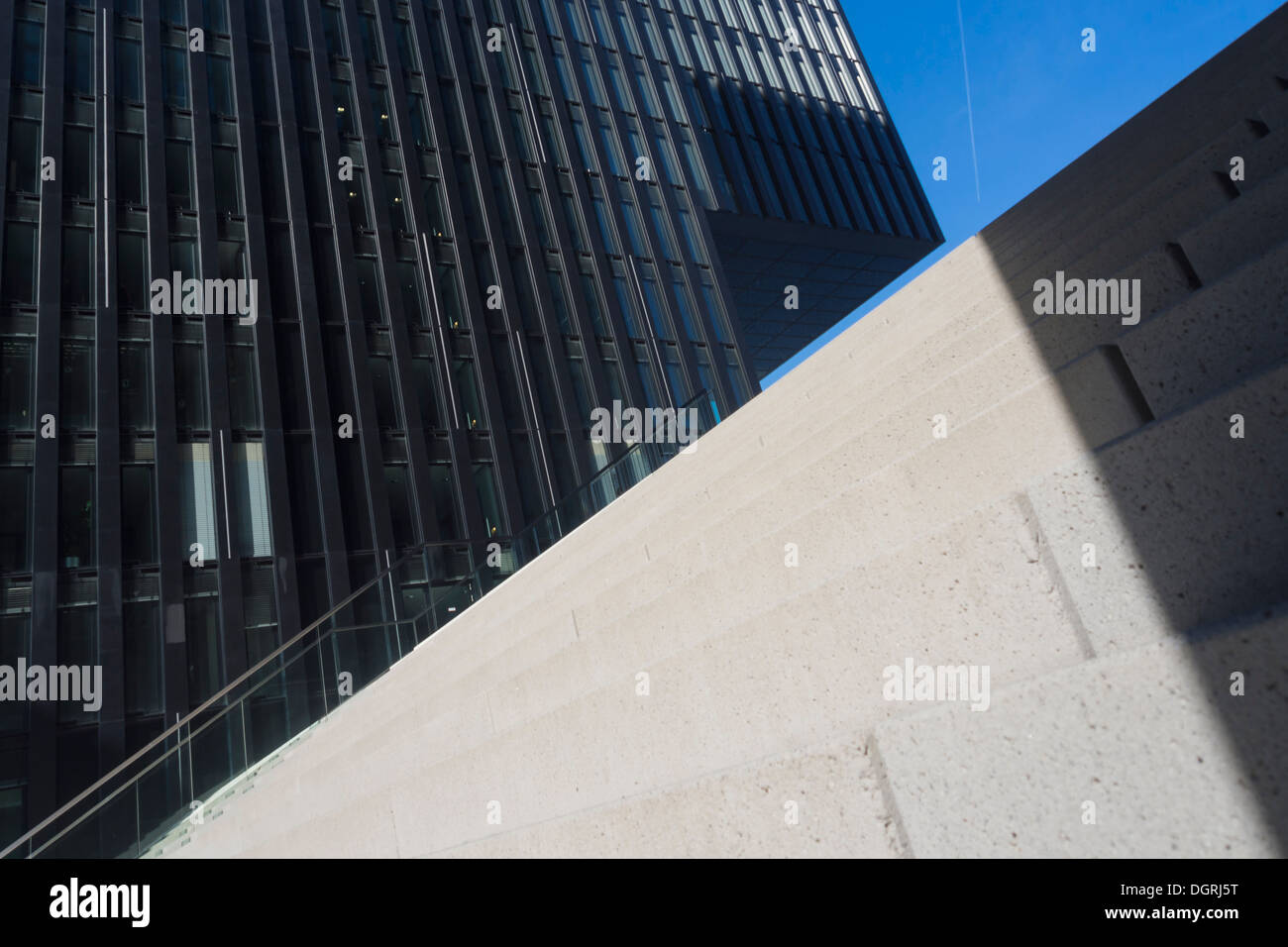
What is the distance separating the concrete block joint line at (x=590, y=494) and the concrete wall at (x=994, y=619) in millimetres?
11

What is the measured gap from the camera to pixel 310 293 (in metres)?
20.8

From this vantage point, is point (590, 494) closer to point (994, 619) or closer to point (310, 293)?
point (994, 619)

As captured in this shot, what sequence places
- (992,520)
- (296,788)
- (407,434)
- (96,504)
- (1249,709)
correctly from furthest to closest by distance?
1. (407,434)
2. (96,504)
3. (296,788)
4. (992,520)
5. (1249,709)

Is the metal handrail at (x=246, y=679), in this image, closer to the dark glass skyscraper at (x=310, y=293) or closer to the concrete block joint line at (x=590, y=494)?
the concrete block joint line at (x=590, y=494)

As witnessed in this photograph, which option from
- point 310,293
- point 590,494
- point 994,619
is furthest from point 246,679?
point 310,293

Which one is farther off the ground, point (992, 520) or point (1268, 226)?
point (1268, 226)

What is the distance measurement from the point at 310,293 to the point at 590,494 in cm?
1234

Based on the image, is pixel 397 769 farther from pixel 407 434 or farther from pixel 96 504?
pixel 407 434

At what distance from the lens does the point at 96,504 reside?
Result: 53.4 ft

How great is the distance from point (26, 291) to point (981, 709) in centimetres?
2206

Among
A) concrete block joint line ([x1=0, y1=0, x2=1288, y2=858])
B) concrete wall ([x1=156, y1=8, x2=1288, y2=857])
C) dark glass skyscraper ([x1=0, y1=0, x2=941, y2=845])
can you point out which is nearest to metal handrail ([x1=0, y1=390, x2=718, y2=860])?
concrete block joint line ([x1=0, y1=0, x2=1288, y2=858])

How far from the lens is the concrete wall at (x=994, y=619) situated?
1453mm

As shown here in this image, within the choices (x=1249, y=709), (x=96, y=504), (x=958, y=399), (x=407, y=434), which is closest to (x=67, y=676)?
(x=96, y=504)

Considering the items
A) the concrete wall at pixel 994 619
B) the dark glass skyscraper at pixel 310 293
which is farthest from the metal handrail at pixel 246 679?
the concrete wall at pixel 994 619
